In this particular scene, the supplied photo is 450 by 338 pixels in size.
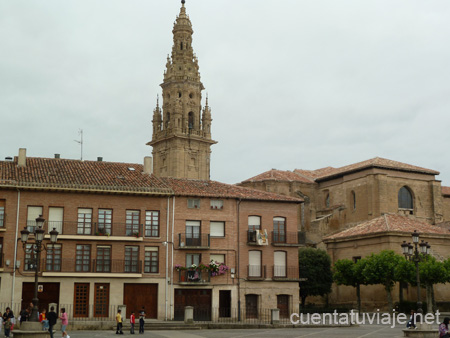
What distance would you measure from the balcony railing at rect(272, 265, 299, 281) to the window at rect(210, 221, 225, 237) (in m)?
4.15

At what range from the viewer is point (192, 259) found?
3988 cm

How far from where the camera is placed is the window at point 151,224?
3931 cm

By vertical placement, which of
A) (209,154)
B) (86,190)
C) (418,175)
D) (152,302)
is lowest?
(152,302)

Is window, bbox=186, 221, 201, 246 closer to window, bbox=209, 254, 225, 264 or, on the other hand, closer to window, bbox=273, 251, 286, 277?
window, bbox=209, 254, 225, 264

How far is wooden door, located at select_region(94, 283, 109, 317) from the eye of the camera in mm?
37125

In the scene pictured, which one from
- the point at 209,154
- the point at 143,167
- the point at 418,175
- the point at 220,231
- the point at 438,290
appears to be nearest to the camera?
the point at 220,231

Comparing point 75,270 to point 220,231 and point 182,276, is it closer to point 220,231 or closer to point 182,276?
point 182,276

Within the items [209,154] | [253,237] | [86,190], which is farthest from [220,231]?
[209,154]

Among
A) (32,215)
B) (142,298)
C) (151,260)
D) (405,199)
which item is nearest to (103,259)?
(151,260)

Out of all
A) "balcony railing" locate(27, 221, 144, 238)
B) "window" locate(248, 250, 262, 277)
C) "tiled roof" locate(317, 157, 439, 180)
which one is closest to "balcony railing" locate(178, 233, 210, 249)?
"balcony railing" locate(27, 221, 144, 238)

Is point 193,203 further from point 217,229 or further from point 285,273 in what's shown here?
A: point 285,273

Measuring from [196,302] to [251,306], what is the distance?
3.70 metres

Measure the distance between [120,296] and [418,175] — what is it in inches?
1555

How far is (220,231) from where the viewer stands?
134 feet
